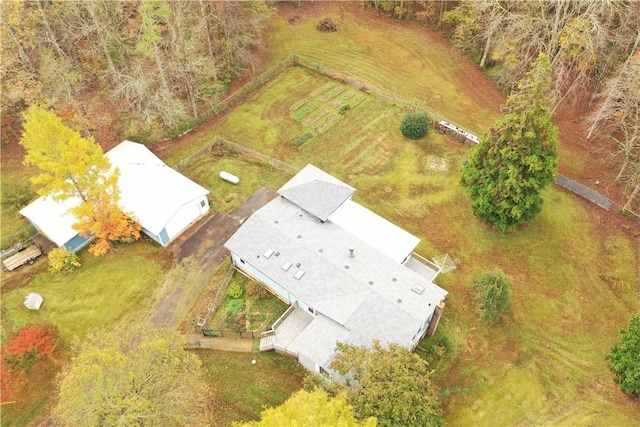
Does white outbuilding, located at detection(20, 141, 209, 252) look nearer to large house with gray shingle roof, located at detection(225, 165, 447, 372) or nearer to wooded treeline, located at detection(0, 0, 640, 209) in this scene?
large house with gray shingle roof, located at detection(225, 165, 447, 372)

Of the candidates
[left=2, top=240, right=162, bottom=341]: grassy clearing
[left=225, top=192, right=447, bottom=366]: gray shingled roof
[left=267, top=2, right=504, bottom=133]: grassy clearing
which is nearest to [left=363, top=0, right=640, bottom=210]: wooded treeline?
[left=267, top=2, right=504, bottom=133]: grassy clearing

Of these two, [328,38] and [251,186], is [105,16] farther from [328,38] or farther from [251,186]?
[328,38]

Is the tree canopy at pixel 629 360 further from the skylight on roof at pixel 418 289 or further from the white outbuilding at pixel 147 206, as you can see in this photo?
the white outbuilding at pixel 147 206

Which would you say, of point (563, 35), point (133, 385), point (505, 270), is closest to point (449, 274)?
point (505, 270)

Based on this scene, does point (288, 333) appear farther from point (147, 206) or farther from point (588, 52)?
point (588, 52)

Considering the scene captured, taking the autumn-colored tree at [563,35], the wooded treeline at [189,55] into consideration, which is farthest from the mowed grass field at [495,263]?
the autumn-colored tree at [563,35]
